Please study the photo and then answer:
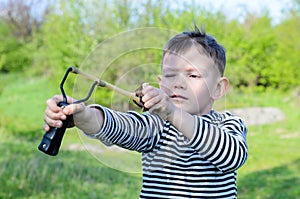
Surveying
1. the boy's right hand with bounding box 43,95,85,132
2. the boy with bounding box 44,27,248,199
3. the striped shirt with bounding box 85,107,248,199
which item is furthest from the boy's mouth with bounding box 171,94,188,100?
the boy's right hand with bounding box 43,95,85,132

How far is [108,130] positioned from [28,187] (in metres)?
3.48

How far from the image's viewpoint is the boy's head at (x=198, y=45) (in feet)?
6.28

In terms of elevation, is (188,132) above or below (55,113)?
above

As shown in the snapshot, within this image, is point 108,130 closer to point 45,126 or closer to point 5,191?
point 45,126

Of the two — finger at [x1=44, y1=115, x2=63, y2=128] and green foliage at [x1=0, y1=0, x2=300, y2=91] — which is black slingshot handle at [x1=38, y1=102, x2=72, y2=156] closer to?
finger at [x1=44, y1=115, x2=63, y2=128]

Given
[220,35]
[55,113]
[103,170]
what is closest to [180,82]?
[55,113]

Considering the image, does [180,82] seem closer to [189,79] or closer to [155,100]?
[189,79]

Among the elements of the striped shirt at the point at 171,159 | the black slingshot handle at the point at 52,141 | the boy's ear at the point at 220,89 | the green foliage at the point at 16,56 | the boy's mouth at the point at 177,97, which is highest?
the green foliage at the point at 16,56

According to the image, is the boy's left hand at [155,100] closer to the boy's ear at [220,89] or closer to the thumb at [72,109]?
the thumb at [72,109]

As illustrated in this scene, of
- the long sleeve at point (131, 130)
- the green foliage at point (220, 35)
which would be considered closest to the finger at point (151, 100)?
the long sleeve at point (131, 130)

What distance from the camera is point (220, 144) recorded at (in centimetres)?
176

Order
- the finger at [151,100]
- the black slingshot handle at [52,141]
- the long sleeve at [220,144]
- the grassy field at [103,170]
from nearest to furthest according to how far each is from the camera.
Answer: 1. the black slingshot handle at [52,141]
2. the finger at [151,100]
3. the long sleeve at [220,144]
4. the grassy field at [103,170]

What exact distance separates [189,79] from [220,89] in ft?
0.92

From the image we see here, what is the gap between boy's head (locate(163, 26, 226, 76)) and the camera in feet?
6.28
